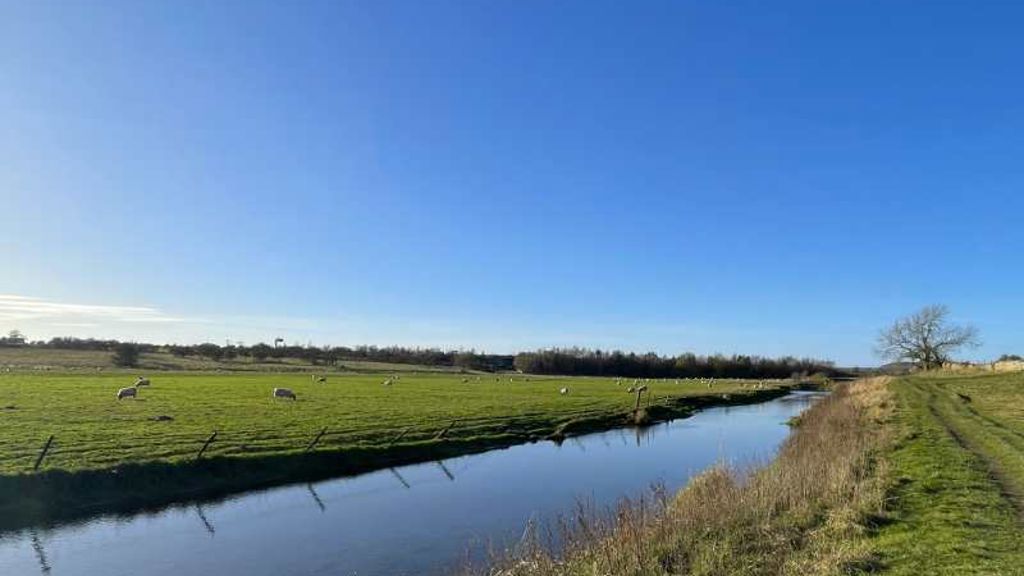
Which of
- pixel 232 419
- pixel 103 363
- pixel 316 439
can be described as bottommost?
pixel 316 439

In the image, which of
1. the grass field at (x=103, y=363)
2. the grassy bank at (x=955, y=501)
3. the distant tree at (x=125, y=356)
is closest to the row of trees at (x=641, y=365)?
the grass field at (x=103, y=363)

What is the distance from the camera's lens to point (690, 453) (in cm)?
3494

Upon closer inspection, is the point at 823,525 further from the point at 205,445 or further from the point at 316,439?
the point at 316,439

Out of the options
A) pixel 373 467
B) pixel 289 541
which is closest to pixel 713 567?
pixel 289 541

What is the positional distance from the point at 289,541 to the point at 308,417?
2094cm

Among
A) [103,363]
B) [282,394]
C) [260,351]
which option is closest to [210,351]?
[260,351]

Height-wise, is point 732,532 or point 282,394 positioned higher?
point 282,394

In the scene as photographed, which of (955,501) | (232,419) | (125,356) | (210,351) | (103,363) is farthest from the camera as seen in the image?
(210,351)

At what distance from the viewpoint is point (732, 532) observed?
12898 millimetres

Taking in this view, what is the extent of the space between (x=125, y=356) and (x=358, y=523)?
9885 centimetres

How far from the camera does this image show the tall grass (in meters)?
11.0

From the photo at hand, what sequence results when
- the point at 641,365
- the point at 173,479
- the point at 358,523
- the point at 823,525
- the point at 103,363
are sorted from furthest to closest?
the point at 641,365 < the point at 103,363 < the point at 173,479 < the point at 358,523 < the point at 823,525

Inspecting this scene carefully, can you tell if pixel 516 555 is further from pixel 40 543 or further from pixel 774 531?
pixel 40 543

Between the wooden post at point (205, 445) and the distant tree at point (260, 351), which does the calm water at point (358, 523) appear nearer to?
the wooden post at point (205, 445)
